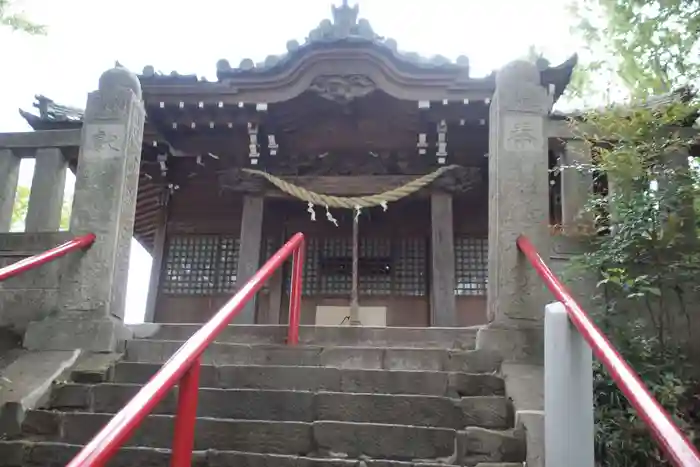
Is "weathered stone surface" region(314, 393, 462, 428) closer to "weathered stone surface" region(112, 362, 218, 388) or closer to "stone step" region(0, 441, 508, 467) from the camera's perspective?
"stone step" region(0, 441, 508, 467)

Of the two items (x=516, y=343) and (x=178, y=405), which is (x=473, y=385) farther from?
(x=178, y=405)

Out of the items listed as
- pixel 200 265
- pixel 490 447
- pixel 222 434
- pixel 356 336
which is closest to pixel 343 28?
pixel 200 265

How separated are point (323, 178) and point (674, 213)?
5.83 m

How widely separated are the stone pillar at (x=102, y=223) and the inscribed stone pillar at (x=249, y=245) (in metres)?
3.38

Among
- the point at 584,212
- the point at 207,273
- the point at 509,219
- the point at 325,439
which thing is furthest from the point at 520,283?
the point at 207,273

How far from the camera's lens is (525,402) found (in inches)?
161

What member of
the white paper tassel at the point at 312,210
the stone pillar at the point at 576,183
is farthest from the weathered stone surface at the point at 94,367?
the white paper tassel at the point at 312,210

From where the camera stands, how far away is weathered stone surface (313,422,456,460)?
3936mm

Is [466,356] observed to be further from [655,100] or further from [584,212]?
[655,100]

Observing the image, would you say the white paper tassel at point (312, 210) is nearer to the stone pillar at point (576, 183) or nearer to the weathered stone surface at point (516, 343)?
the stone pillar at point (576, 183)

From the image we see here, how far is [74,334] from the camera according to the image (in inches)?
211

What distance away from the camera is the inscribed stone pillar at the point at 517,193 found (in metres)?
5.18

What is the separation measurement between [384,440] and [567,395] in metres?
1.37

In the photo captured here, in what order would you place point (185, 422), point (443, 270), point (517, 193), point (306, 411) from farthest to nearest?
point (443, 270)
point (517, 193)
point (306, 411)
point (185, 422)
